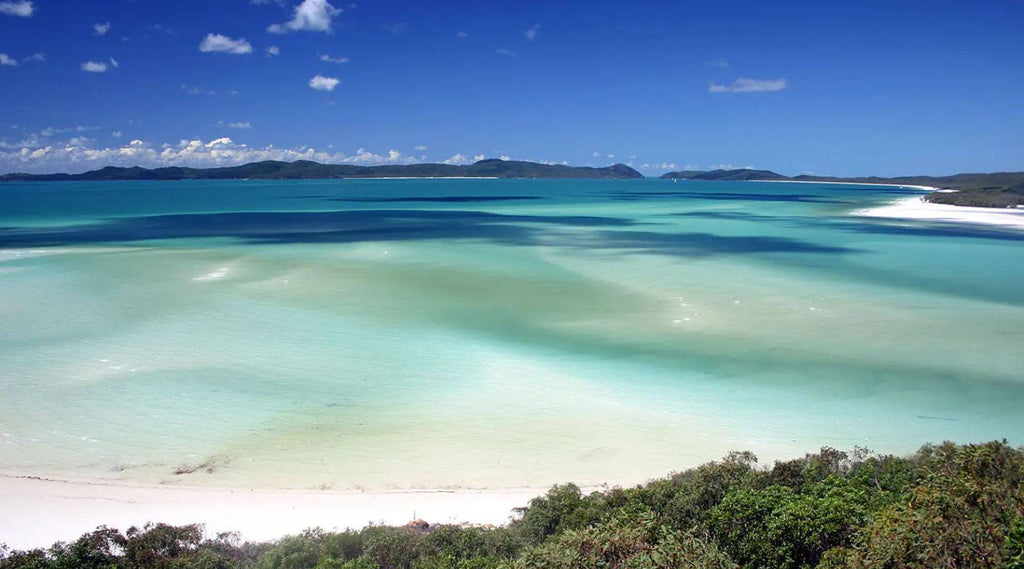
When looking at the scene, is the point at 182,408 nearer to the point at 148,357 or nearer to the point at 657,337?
the point at 148,357

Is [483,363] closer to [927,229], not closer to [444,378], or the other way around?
[444,378]

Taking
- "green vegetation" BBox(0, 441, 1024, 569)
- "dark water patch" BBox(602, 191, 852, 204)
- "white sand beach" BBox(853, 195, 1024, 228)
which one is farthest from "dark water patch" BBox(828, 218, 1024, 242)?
"green vegetation" BBox(0, 441, 1024, 569)

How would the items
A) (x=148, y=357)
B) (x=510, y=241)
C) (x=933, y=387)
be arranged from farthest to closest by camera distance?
1. (x=510, y=241)
2. (x=148, y=357)
3. (x=933, y=387)

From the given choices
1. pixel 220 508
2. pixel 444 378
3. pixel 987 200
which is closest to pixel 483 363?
pixel 444 378

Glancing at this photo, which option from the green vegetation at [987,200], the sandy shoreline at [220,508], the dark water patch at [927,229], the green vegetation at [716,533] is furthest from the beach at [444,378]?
the green vegetation at [987,200]

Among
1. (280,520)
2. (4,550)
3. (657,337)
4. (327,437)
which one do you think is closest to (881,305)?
(657,337)

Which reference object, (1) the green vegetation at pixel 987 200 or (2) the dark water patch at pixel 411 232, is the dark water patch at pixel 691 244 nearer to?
(2) the dark water patch at pixel 411 232

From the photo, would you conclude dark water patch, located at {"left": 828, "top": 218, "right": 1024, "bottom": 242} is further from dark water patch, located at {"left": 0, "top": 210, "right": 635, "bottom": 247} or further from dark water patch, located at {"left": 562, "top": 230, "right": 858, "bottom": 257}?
dark water patch, located at {"left": 0, "top": 210, "right": 635, "bottom": 247}
